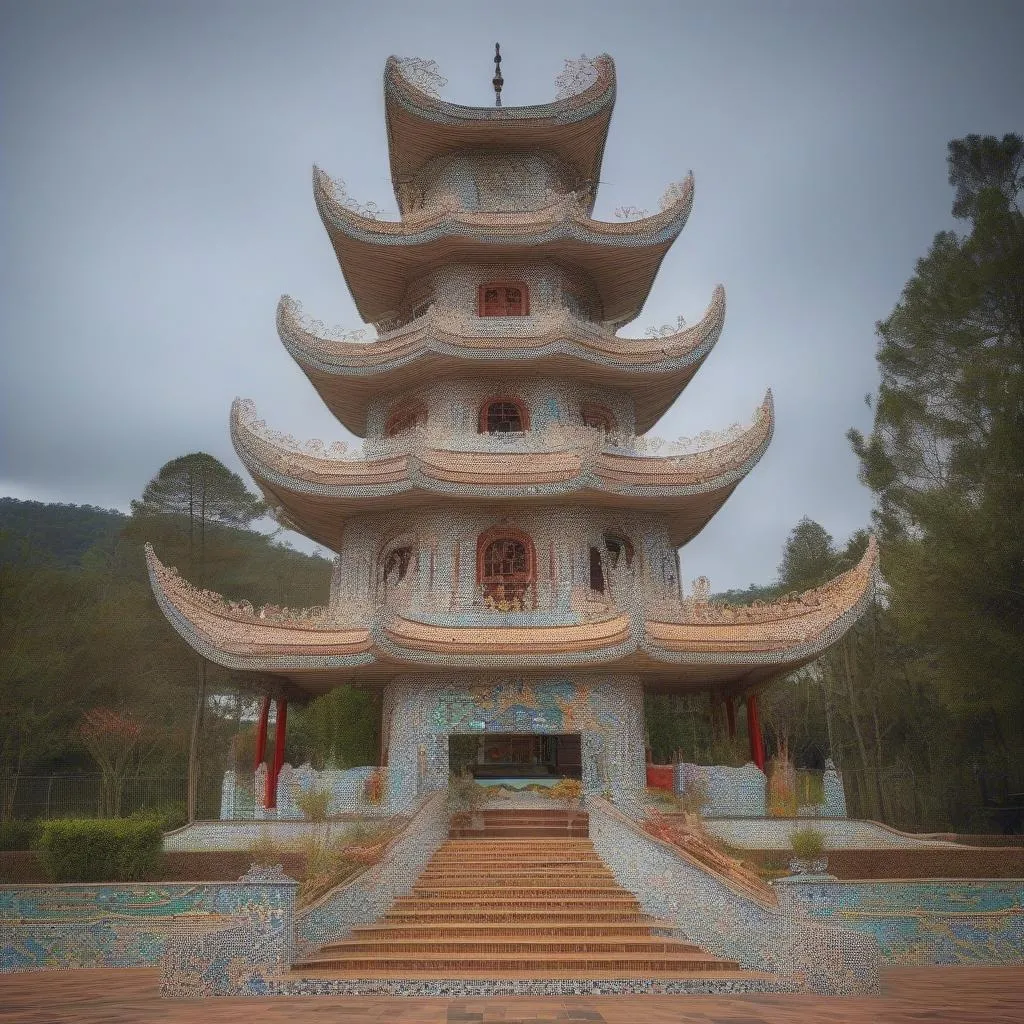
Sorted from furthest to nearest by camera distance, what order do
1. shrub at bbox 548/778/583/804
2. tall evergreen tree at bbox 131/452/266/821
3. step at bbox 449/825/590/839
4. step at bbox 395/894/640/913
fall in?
tall evergreen tree at bbox 131/452/266/821 → shrub at bbox 548/778/583/804 → step at bbox 449/825/590/839 → step at bbox 395/894/640/913

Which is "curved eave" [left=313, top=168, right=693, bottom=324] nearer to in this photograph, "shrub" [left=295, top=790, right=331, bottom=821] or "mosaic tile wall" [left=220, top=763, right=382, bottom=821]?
"mosaic tile wall" [left=220, top=763, right=382, bottom=821]

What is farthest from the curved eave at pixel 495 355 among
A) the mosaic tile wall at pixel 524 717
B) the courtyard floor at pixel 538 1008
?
the courtyard floor at pixel 538 1008

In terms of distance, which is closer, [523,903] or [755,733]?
[523,903]

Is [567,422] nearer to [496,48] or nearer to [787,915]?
[496,48]

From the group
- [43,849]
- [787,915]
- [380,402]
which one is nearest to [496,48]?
[380,402]

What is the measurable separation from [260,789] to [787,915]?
10154mm

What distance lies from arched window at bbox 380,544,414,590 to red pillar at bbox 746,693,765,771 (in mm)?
6722

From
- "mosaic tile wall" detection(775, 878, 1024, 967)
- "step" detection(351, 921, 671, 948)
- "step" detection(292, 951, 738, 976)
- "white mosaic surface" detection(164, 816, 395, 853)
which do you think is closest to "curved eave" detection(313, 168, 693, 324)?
"white mosaic surface" detection(164, 816, 395, 853)

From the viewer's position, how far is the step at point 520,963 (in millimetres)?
8250

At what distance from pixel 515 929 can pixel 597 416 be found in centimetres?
1226

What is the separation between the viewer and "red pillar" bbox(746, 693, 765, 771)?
1653cm

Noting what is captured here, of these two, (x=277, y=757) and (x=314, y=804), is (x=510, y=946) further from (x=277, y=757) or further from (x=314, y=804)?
(x=277, y=757)

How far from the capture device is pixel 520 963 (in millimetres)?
8367

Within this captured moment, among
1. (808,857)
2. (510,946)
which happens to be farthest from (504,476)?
(510,946)
